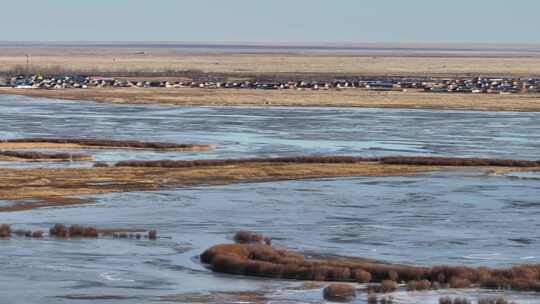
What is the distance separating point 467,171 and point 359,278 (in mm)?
21378

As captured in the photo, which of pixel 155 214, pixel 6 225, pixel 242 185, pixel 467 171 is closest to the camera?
pixel 6 225

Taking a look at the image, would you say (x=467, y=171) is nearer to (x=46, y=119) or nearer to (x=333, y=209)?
(x=333, y=209)

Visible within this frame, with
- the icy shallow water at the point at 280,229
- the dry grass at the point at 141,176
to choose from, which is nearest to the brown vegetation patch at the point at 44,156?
the dry grass at the point at 141,176

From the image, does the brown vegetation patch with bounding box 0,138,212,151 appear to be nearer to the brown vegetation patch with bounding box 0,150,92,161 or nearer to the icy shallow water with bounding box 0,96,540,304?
the icy shallow water with bounding box 0,96,540,304

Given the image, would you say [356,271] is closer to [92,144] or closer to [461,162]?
[461,162]

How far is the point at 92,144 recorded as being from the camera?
190ft

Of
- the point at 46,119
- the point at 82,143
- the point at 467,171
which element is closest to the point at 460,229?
the point at 467,171

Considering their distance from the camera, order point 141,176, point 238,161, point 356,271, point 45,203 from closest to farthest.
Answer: point 356,271 < point 45,203 < point 141,176 < point 238,161

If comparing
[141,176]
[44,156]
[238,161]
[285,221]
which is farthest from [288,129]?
[285,221]

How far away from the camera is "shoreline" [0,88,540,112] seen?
8762cm

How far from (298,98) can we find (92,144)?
38214mm

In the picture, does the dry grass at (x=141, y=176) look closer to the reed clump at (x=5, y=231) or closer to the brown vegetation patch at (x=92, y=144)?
the reed clump at (x=5, y=231)

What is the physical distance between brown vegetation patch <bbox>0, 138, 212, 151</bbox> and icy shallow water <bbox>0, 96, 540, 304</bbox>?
63.2 inches

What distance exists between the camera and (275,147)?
57.6 m
